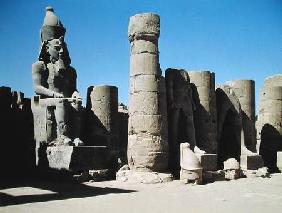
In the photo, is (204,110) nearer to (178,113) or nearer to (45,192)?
(178,113)

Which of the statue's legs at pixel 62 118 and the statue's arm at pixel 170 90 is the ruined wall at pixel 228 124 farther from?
the statue's legs at pixel 62 118

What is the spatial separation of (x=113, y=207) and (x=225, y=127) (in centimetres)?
1044

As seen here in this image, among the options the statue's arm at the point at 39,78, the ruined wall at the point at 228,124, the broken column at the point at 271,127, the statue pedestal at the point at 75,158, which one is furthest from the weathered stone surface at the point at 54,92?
the broken column at the point at 271,127

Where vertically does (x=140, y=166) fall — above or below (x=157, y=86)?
below

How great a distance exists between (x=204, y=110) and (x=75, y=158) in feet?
19.8

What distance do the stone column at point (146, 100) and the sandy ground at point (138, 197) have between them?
1130 millimetres

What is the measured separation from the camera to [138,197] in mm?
8547

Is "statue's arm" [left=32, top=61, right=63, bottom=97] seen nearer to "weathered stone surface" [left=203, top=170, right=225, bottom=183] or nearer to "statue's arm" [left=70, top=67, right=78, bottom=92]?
"statue's arm" [left=70, top=67, right=78, bottom=92]

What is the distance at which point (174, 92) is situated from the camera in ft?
45.1

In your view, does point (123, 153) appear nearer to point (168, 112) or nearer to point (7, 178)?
point (168, 112)

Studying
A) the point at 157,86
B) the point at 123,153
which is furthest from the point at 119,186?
the point at 123,153

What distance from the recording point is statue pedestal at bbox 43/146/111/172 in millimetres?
11398

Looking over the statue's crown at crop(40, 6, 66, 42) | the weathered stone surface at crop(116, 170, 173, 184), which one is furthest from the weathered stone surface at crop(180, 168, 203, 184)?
the statue's crown at crop(40, 6, 66, 42)

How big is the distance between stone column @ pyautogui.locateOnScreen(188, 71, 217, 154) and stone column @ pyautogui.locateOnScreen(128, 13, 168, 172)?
2.75m
